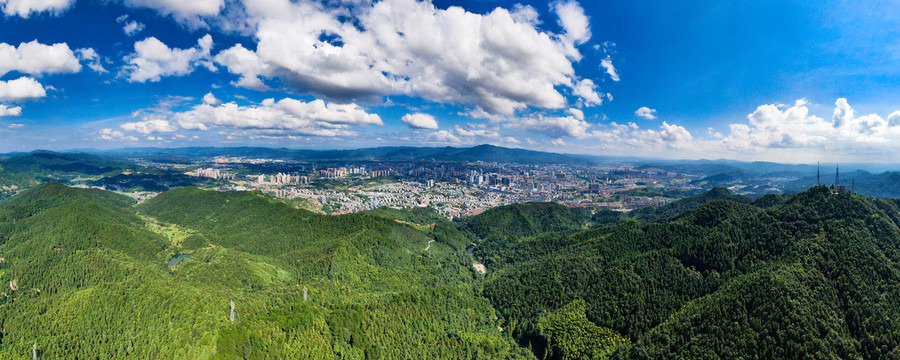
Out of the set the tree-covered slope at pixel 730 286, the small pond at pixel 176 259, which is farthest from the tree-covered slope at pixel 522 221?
the small pond at pixel 176 259

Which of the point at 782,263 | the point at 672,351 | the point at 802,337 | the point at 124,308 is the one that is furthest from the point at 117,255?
the point at 782,263

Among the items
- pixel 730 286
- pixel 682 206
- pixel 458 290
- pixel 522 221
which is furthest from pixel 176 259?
pixel 682 206

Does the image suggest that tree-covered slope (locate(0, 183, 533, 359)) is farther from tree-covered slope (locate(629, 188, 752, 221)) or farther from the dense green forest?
Result: tree-covered slope (locate(629, 188, 752, 221))

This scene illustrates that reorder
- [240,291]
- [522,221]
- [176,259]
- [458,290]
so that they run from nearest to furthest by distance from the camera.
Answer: [240,291] → [458,290] → [176,259] → [522,221]

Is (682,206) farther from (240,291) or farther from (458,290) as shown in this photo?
(240,291)

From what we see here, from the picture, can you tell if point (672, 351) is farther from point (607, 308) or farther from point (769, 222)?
point (769, 222)

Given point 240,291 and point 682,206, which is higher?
point 682,206
